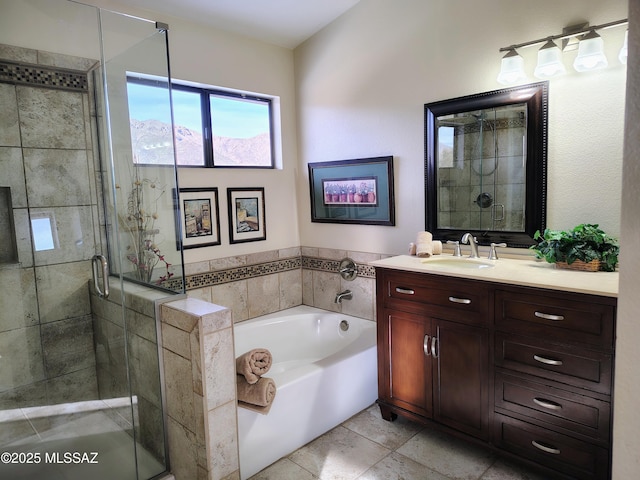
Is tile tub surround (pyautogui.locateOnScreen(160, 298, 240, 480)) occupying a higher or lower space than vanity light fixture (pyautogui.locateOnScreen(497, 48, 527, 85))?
lower

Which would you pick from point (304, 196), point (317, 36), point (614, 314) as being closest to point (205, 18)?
point (317, 36)

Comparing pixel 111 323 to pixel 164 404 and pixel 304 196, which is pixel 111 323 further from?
pixel 304 196

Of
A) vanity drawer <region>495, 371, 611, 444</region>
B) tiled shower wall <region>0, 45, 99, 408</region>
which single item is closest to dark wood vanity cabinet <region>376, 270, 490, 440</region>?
vanity drawer <region>495, 371, 611, 444</region>

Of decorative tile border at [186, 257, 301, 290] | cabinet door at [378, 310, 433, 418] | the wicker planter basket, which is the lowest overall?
cabinet door at [378, 310, 433, 418]

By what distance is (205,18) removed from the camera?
2.98 m

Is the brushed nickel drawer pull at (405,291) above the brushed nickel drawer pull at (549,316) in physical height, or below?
above

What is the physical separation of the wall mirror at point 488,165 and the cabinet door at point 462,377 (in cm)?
69

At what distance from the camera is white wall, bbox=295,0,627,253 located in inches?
84.5

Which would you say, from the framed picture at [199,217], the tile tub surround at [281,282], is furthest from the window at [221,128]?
the tile tub surround at [281,282]

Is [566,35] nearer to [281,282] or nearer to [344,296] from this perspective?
[344,296]

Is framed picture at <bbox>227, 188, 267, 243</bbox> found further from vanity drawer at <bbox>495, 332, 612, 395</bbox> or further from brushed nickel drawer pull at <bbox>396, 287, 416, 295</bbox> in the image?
vanity drawer at <bbox>495, 332, 612, 395</bbox>

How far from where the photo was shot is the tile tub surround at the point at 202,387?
1.84 metres

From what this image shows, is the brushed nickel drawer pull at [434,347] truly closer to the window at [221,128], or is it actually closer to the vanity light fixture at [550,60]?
the vanity light fixture at [550,60]

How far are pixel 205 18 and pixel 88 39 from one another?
2.80 ft
